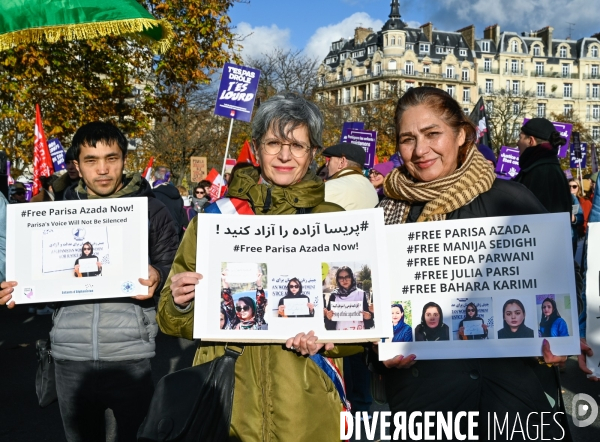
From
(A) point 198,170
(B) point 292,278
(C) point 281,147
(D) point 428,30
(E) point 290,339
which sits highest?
(D) point 428,30

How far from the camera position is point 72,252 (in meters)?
3.03

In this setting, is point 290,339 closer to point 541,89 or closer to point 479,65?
point 479,65

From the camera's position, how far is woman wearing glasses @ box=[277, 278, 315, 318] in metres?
2.38

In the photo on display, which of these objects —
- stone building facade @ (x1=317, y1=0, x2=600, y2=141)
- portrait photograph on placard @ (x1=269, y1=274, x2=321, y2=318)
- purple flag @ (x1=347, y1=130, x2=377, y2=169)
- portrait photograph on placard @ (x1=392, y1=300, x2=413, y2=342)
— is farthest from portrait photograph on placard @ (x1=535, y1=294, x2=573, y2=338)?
stone building facade @ (x1=317, y1=0, x2=600, y2=141)

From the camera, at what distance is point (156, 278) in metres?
3.10

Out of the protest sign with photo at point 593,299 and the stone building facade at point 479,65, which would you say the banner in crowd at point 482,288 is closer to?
the protest sign with photo at point 593,299

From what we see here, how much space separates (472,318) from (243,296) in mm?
853

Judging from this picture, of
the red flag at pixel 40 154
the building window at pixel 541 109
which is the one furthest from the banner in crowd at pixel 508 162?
the building window at pixel 541 109

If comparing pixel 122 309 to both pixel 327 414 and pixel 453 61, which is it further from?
pixel 453 61

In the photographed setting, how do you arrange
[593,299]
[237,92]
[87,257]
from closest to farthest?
[593,299]
[87,257]
[237,92]

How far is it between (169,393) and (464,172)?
1.38 m

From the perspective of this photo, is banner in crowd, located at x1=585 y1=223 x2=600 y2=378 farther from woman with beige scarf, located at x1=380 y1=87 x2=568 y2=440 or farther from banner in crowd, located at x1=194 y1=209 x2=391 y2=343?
banner in crowd, located at x1=194 y1=209 x2=391 y2=343

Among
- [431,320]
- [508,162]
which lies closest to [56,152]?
[508,162]

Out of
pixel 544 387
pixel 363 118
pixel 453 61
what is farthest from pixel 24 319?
pixel 453 61
